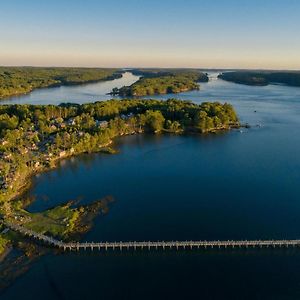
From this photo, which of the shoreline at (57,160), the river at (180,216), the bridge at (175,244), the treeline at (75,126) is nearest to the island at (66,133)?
the treeline at (75,126)

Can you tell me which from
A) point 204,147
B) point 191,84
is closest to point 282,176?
point 204,147

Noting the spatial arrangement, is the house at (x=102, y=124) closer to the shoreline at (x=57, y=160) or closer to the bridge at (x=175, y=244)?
the shoreline at (x=57, y=160)

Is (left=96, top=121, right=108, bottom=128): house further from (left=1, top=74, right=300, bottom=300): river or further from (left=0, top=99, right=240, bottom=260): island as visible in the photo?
(left=1, top=74, right=300, bottom=300): river

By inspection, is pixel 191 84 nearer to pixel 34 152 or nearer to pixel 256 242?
pixel 34 152

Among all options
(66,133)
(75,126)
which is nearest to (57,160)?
(66,133)

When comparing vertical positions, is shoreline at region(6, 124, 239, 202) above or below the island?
below

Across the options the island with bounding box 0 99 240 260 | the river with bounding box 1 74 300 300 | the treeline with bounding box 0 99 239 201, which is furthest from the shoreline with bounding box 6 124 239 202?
the river with bounding box 1 74 300 300

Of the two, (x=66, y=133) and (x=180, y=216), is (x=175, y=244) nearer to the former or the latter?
(x=180, y=216)
